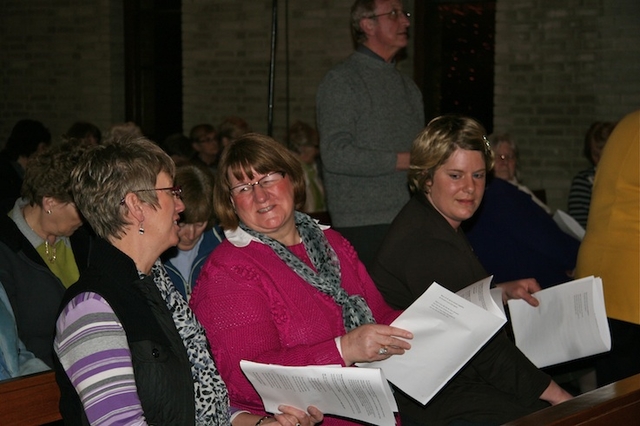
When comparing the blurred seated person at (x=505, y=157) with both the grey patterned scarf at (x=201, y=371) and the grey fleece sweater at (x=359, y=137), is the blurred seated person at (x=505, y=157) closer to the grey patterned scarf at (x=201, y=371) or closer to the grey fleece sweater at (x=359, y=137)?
the grey fleece sweater at (x=359, y=137)

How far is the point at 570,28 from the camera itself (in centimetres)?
798

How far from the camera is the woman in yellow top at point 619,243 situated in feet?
11.5

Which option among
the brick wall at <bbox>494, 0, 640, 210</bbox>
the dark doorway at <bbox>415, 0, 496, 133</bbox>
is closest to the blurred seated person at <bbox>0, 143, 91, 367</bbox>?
the brick wall at <bbox>494, 0, 640, 210</bbox>

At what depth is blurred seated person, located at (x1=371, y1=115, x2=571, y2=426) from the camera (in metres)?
3.18

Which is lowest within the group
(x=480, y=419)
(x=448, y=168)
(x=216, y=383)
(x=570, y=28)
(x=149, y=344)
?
(x=480, y=419)

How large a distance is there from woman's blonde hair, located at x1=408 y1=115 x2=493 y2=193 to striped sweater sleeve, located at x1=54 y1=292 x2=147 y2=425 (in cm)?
157

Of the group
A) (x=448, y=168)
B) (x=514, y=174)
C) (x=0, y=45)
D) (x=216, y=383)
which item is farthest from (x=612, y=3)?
A: (x=0, y=45)

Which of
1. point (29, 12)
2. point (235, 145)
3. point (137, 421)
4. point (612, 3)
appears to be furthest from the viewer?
point (29, 12)

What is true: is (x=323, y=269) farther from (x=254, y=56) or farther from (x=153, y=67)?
(x=153, y=67)

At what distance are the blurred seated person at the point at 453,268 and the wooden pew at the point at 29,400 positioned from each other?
1216 mm

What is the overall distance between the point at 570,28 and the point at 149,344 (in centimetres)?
654

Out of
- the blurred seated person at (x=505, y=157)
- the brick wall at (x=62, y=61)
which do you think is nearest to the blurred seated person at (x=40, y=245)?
the blurred seated person at (x=505, y=157)

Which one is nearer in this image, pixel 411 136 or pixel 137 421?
pixel 137 421

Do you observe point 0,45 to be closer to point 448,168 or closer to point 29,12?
point 29,12
